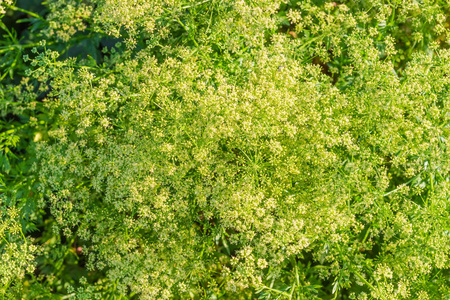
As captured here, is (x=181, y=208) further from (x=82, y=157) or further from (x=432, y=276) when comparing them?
(x=432, y=276)

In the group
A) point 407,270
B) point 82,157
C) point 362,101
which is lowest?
point 407,270

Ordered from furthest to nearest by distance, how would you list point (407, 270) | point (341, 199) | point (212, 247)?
1. point (212, 247)
2. point (407, 270)
3. point (341, 199)

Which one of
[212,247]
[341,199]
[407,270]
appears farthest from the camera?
[212,247]

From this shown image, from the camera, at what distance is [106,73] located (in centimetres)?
482

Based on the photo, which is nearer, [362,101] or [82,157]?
[362,101]

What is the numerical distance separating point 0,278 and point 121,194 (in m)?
1.96

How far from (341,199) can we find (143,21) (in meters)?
3.03

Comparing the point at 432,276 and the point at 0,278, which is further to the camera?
the point at 432,276

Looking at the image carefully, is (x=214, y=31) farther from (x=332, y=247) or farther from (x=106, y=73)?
(x=332, y=247)

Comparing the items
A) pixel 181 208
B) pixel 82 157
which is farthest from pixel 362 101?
pixel 82 157

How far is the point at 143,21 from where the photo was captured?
434 centimetres

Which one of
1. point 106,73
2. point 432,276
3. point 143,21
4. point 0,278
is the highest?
point 143,21

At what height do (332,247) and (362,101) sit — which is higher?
(362,101)

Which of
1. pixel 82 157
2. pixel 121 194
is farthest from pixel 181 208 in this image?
pixel 82 157
